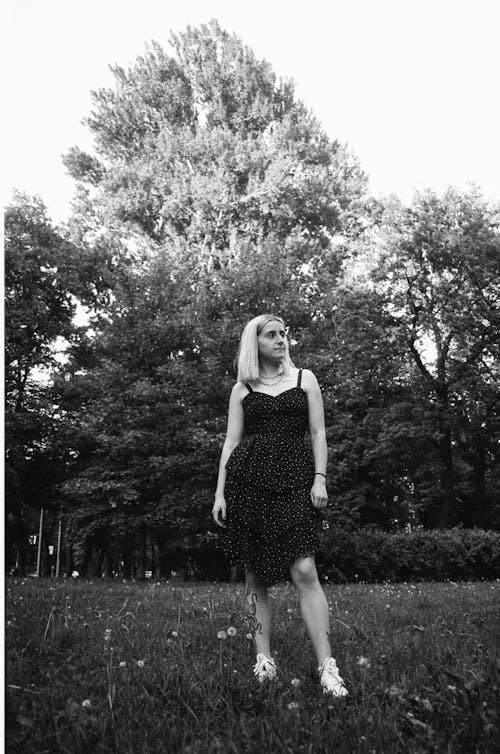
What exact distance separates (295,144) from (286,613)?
18877 mm

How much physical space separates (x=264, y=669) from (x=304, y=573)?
1.64 feet

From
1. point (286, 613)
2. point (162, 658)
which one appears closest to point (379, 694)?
point (162, 658)

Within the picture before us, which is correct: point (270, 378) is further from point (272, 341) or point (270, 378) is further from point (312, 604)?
point (312, 604)

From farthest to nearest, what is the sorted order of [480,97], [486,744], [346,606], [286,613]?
[480,97] → [346,606] → [286,613] → [486,744]

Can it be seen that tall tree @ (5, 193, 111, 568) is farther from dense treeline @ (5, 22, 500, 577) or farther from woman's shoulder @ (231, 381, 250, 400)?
woman's shoulder @ (231, 381, 250, 400)

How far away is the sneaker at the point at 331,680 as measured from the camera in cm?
276

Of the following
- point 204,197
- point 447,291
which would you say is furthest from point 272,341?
point 204,197

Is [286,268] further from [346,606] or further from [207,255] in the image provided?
[346,606]

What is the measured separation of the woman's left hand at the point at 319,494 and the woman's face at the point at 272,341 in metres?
0.77

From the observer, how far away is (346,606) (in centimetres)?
645

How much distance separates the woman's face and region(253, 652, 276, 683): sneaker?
1.58m

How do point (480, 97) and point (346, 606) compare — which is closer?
point (346, 606)

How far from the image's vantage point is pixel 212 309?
1784cm

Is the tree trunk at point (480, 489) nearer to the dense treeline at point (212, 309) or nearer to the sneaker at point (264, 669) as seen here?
the dense treeline at point (212, 309)
